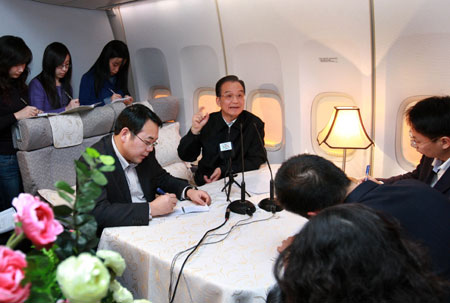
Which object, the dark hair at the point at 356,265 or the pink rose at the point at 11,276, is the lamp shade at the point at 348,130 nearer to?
the dark hair at the point at 356,265

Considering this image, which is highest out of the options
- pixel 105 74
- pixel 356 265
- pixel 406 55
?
pixel 105 74

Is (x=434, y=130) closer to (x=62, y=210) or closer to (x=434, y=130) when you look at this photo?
(x=434, y=130)

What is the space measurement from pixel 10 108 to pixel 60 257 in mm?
2640

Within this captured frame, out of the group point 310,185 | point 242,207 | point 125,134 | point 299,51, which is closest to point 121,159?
point 125,134

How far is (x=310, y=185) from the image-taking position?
57.7 inches

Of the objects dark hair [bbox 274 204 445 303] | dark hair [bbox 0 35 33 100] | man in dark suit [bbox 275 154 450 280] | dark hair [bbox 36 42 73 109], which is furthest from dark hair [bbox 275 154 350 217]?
dark hair [bbox 36 42 73 109]

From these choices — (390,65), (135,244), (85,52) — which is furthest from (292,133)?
(85,52)

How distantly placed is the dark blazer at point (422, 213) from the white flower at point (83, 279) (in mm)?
961

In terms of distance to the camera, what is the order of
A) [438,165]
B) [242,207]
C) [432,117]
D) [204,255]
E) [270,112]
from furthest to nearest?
1. [270,112]
2. [438,165]
3. [242,207]
4. [432,117]
5. [204,255]

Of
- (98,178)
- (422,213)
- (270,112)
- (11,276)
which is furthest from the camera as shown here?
(270,112)

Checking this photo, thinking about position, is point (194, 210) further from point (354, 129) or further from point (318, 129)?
point (318, 129)

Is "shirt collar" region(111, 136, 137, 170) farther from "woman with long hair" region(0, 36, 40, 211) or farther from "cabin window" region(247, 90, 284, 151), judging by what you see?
"cabin window" region(247, 90, 284, 151)

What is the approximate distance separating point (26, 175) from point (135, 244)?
167cm

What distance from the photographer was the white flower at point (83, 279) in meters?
0.69
